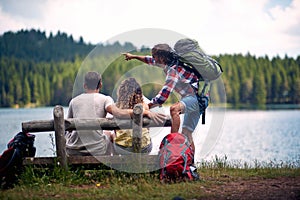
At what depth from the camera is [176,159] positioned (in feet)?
26.0

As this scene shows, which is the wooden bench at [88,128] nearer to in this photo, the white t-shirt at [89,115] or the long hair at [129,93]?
the white t-shirt at [89,115]

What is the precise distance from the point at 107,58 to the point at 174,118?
2315 mm

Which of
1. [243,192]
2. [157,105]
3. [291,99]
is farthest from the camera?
[291,99]

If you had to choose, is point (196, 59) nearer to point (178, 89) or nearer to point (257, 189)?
point (178, 89)

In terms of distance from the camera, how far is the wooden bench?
7926 mm

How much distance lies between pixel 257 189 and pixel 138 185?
1963 mm

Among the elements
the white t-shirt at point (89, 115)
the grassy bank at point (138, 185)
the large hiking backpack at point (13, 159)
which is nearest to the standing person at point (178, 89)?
the white t-shirt at point (89, 115)

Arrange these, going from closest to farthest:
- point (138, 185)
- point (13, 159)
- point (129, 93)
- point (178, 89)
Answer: point (138, 185), point (13, 159), point (129, 93), point (178, 89)

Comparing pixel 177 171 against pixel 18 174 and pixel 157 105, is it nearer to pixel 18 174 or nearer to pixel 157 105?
pixel 157 105

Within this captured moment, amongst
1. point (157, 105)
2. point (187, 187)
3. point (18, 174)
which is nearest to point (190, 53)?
point (157, 105)

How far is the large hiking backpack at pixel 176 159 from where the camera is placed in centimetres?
794

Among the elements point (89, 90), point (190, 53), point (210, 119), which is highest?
point (190, 53)

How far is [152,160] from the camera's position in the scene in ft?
26.7

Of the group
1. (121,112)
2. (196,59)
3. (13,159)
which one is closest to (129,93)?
(121,112)
